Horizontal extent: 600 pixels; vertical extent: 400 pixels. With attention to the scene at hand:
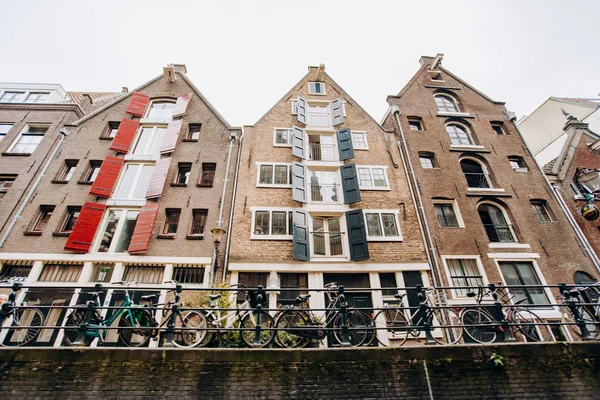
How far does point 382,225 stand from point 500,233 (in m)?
6.44

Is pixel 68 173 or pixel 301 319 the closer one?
pixel 301 319

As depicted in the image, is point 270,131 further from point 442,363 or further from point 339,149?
point 442,363

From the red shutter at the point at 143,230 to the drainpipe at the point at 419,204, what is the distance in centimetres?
1338

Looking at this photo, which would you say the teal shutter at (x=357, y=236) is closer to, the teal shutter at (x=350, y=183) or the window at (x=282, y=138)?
the teal shutter at (x=350, y=183)

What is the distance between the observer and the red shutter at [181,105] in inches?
722

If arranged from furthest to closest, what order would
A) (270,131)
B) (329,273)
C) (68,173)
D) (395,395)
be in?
(270,131)
(68,173)
(329,273)
(395,395)

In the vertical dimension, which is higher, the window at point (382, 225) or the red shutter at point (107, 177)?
the red shutter at point (107, 177)

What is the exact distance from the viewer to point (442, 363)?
18.3ft

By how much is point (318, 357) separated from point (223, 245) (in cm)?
934

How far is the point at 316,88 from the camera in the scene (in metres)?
20.6

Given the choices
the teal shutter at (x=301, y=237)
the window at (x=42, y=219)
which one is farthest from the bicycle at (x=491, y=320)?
the window at (x=42, y=219)

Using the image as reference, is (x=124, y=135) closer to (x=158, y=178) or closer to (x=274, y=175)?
(x=158, y=178)

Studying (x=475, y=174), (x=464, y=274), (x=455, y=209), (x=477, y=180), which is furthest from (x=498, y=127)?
(x=464, y=274)

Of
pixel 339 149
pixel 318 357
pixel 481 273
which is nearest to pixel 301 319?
pixel 318 357
